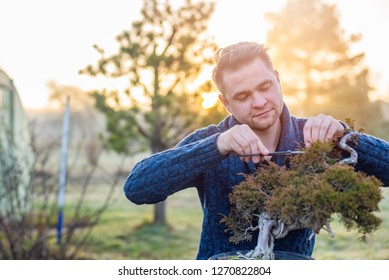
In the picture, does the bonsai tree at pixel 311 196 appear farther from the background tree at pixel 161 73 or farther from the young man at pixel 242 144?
the background tree at pixel 161 73

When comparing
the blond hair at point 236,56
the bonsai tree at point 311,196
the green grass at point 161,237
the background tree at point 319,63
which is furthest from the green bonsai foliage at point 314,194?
the background tree at point 319,63

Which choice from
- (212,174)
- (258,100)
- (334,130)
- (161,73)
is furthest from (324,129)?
(161,73)

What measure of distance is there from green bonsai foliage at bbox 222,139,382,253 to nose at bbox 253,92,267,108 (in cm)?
15

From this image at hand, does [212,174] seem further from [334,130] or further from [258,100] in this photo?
[334,130]

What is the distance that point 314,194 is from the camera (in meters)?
1.04

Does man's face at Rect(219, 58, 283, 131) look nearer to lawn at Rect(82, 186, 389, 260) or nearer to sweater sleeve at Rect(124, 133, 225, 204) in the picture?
sweater sleeve at Rect(124, 133, 225, 204)

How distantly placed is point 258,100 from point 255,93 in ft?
0.06

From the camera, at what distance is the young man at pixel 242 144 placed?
1209 mm

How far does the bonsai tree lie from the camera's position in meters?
1.05

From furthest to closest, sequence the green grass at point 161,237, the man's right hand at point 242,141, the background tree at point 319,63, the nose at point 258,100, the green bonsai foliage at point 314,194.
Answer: the background tree at point 319,63 → the green grass at point 161,237 → the nose at point 258,100 → the man's right hand at point 242,141 → the green bonsai foliage at point 314,194

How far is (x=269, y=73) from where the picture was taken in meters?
1.30
